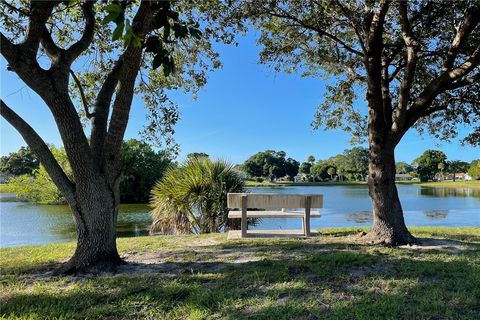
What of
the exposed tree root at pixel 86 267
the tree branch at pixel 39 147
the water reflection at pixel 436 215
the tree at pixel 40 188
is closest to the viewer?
the tree branch at pixel 39 147

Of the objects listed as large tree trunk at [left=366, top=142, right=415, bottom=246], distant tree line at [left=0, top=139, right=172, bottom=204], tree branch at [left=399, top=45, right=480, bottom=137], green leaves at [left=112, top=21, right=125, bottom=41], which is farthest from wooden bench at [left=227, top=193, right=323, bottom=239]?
distant tree line at [left=0, top=139, right=172, bottom=204]

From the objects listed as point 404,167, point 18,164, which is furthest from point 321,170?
point 18,164

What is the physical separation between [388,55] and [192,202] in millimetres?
5950

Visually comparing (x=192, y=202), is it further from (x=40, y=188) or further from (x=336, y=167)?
(x=336, y=167)

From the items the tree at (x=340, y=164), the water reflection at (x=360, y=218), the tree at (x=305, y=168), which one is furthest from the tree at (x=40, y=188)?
the tree at (x=305, y=168)

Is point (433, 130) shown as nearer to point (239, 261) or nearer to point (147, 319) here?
point (239, 261)

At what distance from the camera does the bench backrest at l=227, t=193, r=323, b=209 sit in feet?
22.7

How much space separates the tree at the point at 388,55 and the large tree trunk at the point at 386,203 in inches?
0.6

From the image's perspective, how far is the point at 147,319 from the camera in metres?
2.90

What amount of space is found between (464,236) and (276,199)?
3.72m

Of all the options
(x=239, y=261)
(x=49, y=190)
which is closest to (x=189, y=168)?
(x=239, y=261)

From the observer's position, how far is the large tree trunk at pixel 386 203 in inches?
232

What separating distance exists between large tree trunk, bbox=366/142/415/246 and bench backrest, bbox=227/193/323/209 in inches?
53.7

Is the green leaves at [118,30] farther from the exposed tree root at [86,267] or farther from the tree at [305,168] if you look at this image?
the tree at [305,168]
